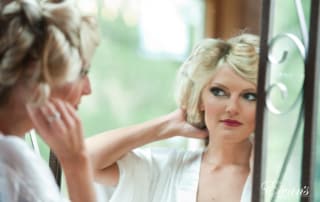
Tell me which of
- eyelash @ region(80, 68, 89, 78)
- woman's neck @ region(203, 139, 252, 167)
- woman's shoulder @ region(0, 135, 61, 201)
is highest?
eyelash @ region(80, 68, 89, 78)

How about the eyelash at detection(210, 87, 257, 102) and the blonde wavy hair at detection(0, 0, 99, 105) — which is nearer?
Answer: the blonde wavy hair at detection(0, 0, 99, 105)

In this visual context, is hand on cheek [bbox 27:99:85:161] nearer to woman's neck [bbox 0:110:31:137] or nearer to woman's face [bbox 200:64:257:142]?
woman's neck [bbox 0:110:31:137]

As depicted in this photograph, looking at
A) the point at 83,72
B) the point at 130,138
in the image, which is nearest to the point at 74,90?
the point at 83,72

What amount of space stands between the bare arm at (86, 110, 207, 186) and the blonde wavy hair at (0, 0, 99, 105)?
0.16 meters

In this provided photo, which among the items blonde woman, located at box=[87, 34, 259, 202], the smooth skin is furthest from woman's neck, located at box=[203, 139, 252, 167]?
the smooth skin

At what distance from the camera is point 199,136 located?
87cm

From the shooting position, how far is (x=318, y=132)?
826 millimetres

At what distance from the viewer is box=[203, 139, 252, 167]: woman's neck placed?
854mm

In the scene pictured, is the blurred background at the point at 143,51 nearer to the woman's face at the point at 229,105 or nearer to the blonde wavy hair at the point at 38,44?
the woman's face at the point at 229,105

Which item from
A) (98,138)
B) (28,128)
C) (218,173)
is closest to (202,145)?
(218,173)

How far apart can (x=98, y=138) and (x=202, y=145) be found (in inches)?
5.9

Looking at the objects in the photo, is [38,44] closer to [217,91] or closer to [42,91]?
[42,91]

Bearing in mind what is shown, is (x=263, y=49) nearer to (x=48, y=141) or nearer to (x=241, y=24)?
(x=241, y=24)

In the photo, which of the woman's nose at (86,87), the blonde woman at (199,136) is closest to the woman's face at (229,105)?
A: the blonde woman at (199,136)
